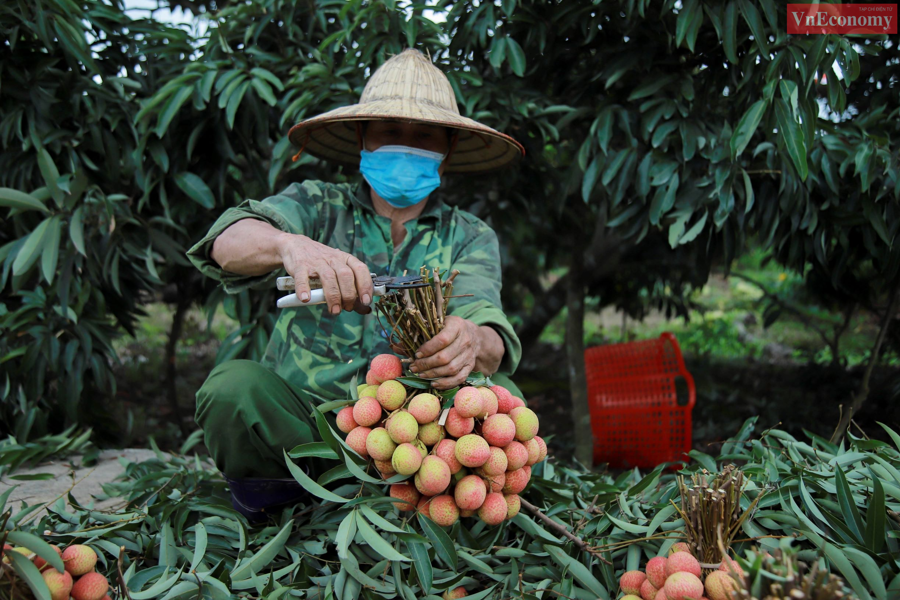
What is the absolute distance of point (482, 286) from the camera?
5.30ft

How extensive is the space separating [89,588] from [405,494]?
1.88 ft

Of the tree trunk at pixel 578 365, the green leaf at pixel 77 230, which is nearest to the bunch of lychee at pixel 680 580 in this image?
the tree trunk at pixel 578 365

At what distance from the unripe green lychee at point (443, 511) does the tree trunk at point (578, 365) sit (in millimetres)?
1416

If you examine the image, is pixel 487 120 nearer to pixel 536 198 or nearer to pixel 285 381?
pixel 536 198

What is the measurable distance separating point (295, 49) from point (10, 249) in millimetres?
1201

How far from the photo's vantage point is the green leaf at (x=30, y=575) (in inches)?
37.4

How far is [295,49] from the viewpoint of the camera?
229 cm

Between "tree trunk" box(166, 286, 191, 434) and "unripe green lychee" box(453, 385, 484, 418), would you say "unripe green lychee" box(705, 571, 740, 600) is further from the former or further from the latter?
"tree trunk" box(166, 286, 191, 434)

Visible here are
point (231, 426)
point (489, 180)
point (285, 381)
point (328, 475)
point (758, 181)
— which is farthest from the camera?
point (489, 180)

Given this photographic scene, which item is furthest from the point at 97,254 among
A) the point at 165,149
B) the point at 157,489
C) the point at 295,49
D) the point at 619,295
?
the point at 619,295

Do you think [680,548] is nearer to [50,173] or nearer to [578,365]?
[578,365]

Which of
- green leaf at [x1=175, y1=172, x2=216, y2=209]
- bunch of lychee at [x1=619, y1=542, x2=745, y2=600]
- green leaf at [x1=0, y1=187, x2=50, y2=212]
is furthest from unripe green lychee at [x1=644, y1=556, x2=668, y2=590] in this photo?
green leaf at [x1=0, y1=187, x2=50, y2=212]

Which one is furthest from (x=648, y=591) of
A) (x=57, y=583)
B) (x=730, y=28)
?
(x=730, y=28)

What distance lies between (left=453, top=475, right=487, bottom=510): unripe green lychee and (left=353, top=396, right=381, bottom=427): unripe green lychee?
0.21m
